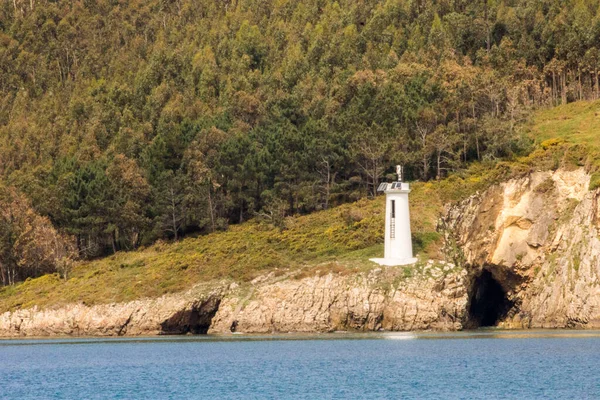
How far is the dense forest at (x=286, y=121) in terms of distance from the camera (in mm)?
108938

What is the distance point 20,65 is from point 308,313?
121847 millimetres

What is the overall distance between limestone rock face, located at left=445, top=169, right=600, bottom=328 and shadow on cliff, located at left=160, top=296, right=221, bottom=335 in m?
21.9

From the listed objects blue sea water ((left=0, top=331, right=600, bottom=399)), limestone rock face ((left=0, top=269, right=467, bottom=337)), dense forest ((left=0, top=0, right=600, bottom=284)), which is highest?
dense forest ((left=0, top=0, right=600, bottom=284))

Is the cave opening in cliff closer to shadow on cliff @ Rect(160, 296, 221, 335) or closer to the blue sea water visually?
the blue sea water

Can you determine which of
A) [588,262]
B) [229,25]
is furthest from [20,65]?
[588,262]

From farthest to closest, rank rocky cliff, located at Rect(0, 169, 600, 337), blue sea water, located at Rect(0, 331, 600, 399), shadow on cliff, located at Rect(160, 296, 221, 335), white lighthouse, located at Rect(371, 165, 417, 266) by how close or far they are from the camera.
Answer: shadow on cliff, located at Rect(160, 296, 221, 335)
white lighthouse, located at Rect(371, 165, 417, 266)
rocky cliff, located at Rect(0, 169, 600, 337)
blue sea water, located at Rect(0, 331, 600, 399)

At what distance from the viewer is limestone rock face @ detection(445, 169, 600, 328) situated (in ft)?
273

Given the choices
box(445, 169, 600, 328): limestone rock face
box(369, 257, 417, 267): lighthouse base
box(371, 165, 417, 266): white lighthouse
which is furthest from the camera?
box(371, 165, 417, 266): white lighthouse

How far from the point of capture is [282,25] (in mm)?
166500

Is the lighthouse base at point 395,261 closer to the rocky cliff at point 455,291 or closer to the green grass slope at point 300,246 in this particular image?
the rocky cliff at point 455,291

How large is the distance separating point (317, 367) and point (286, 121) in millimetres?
57587

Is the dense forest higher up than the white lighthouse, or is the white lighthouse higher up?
the dense forest

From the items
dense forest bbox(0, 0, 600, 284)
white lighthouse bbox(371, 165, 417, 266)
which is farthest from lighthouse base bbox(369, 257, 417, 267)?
dense forest bbox(0, 0, 600, 284)

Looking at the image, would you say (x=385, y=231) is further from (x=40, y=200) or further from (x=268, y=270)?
(x=40, y=200)
